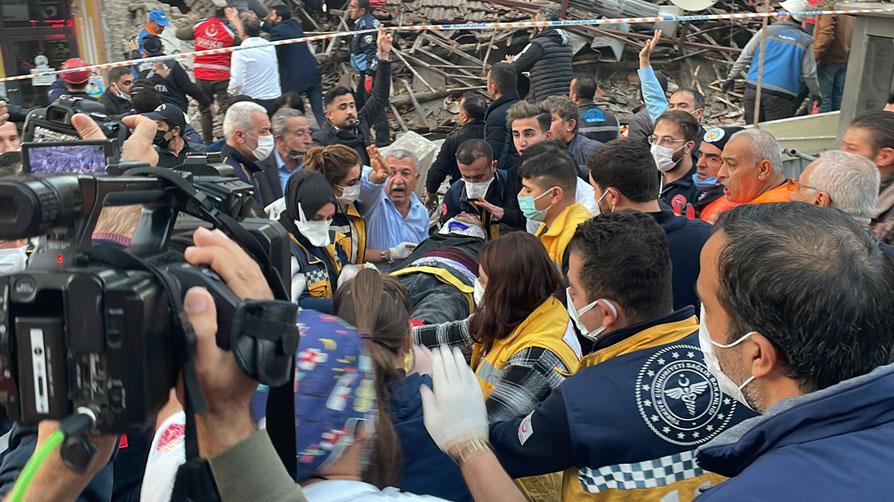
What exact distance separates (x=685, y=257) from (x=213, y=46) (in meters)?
8.48

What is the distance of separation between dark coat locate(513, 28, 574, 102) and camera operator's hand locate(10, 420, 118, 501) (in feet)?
24.4

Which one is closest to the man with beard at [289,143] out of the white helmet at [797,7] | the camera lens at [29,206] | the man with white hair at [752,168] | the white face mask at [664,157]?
the white face mask at [664,157]

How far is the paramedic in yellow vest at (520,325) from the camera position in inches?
108

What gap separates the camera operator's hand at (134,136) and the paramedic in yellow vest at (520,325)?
53.6 inches

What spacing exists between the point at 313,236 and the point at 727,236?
2.82m

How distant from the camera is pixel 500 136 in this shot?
6.67 meters

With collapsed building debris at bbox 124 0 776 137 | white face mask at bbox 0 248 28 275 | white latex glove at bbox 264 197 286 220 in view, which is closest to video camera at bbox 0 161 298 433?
white face mask at bbox 0 248 28 275

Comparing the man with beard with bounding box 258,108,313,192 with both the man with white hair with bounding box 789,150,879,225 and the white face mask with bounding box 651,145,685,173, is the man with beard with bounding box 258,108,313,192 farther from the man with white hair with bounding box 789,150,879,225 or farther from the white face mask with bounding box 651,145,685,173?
the man with white hair with bounding box 789,150,879,225

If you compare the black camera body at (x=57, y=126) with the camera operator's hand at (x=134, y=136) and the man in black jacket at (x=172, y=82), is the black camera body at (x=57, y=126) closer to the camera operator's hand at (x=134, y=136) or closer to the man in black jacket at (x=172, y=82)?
the camera operator's hand at (x=134, y=136)

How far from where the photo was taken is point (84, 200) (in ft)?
4.17

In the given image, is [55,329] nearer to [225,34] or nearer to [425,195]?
[425,195]

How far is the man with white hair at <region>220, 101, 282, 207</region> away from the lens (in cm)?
549

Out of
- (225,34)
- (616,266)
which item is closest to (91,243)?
(616,266)

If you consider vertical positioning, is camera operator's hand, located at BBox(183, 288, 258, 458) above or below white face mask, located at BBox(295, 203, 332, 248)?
above
